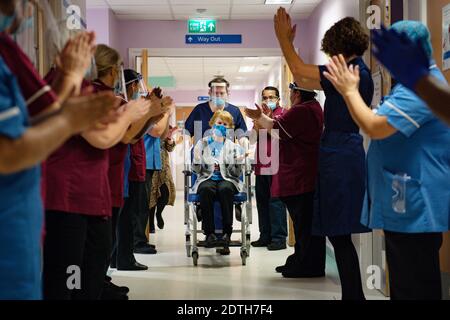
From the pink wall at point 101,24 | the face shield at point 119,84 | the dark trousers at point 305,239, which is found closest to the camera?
the face shield at point 119,84

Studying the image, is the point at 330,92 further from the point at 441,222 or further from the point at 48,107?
the point at 48,107

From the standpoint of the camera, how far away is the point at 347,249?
2586 millimetres

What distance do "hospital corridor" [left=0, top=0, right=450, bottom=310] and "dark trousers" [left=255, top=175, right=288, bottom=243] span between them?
0.07 feet

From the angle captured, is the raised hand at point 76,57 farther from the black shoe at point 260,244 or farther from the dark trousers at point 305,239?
the black shoe at point 260,244

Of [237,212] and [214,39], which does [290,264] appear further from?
[214,39]

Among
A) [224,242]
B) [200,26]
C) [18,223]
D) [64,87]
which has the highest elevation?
[200,26]

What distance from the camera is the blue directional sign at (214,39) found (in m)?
6.22

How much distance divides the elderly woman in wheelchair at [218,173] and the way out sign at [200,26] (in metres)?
1.73

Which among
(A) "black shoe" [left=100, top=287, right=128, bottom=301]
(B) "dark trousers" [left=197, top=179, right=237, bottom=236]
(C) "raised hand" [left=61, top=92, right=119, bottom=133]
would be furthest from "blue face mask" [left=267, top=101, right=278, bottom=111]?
(C) "raised hand" [left=61, top=92, right=119, bottom=133]

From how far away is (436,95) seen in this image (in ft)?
4.49

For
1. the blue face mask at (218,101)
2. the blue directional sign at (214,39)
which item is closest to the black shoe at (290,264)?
the blue face mask at (218,101)

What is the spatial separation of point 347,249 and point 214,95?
2.64m

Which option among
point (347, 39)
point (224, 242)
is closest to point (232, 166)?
point (224, 242)

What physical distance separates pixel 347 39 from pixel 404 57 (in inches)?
46.4
